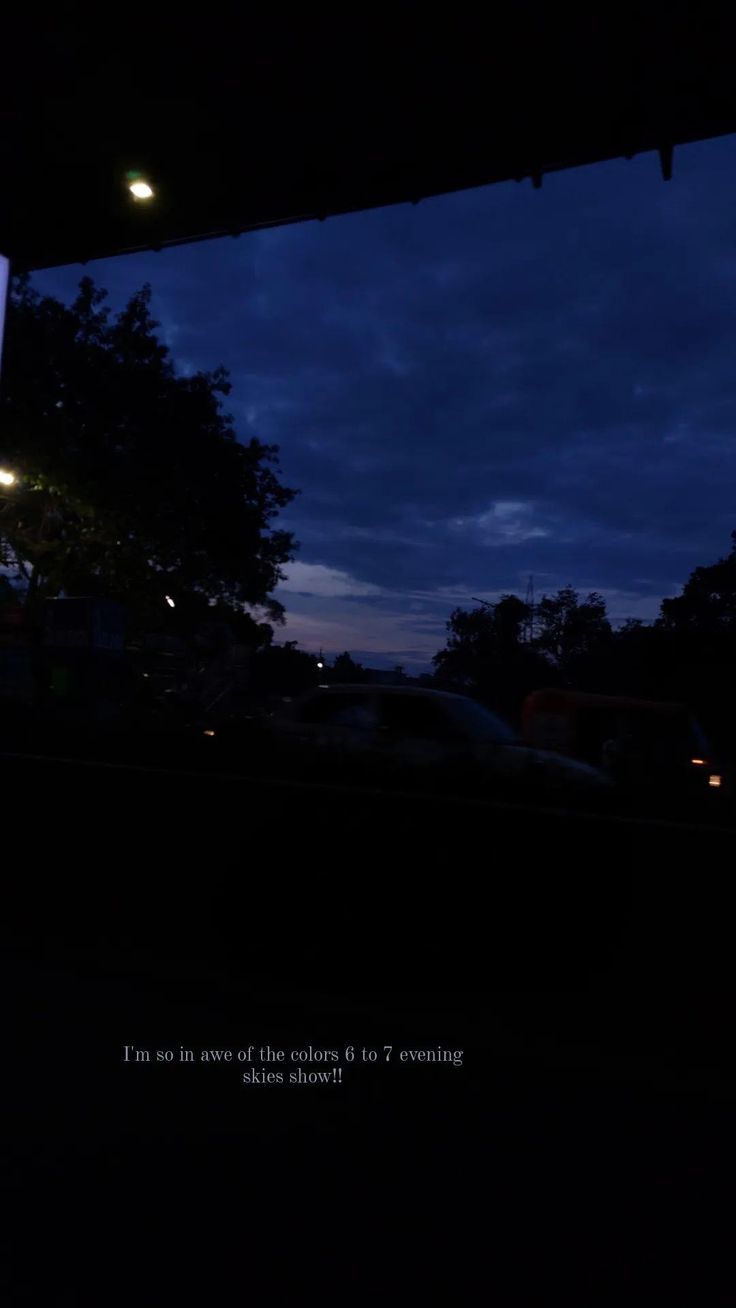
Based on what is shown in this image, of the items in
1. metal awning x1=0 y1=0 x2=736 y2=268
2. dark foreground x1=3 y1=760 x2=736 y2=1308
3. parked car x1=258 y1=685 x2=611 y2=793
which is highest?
metal awning x1=0 y1=0 x2=736 y2=268

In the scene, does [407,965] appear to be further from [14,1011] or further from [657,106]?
[657,106]

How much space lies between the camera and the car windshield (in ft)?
30.5

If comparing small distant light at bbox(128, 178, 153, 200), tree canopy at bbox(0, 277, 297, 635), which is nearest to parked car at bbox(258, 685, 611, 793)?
small distant light at bbox(128, 178, 153, 200)

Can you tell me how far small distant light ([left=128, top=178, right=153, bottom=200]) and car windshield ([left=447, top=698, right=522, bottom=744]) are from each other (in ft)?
19.0

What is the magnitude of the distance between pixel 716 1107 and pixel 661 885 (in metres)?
0.93

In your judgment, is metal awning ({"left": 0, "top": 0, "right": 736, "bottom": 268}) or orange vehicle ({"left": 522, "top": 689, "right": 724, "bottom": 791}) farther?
orange vehicle ({"left": 522, "top": 689, "right": 724, "bottom": 791})

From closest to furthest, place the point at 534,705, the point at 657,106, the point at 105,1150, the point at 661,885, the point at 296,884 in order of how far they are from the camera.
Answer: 1. the point at 105,1150
2. the point at 661,885
3. the point at 296,884
4. the point at 657,106
5. the point at 534,705

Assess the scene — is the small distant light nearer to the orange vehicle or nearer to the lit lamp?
the lit lamp

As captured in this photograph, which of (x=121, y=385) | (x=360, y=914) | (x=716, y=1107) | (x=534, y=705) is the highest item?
(x=121, y=385)

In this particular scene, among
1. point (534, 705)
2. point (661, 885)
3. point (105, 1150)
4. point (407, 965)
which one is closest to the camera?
point (105, 1150)

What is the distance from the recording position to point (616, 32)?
24.4 feet

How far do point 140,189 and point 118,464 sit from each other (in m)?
14.0

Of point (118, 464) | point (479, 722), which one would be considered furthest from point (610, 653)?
point (479, 722)

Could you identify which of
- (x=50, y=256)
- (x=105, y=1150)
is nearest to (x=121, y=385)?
(x=50, y=256)
